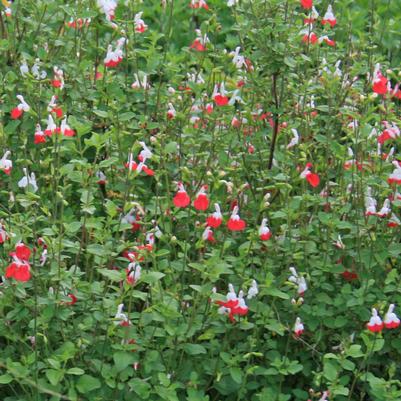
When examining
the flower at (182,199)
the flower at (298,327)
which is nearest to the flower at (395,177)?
the flower at (298,327)

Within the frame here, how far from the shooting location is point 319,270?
12.4 ft

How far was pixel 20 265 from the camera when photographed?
127 inches

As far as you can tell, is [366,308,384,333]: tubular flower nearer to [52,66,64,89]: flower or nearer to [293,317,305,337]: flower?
[293,317,305,337]: flower

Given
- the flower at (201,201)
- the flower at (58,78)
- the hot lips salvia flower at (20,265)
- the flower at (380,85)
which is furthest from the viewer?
the flower at (58,78)

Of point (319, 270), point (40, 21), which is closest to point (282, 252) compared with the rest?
point (319, 270)

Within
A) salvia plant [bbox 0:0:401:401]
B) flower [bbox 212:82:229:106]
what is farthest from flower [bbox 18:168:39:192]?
flower [bbox 212:82:229:106]

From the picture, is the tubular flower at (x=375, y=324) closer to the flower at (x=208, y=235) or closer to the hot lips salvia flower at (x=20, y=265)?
the flower at (x=208, y=235)

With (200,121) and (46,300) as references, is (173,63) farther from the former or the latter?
(46,300)

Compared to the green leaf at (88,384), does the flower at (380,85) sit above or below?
above

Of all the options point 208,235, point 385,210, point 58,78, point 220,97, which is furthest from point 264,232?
point 58,78

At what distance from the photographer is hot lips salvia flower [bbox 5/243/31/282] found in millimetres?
3219

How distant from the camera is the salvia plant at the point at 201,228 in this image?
3395 millimetres

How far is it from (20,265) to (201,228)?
2.44 ft

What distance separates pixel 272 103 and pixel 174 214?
77 cm
